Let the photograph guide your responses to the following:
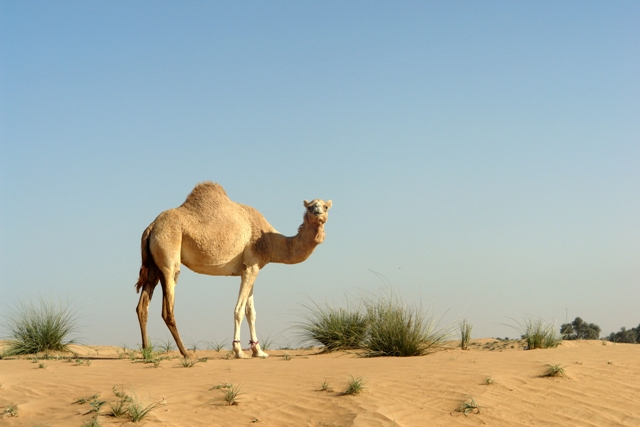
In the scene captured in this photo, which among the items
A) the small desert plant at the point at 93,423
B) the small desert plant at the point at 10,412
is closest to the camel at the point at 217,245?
the small desert plant at the point at 10,412

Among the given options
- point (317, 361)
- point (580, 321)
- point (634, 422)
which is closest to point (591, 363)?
point (634, 422)

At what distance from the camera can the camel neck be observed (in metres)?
13.8

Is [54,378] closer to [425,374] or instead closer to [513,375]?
[425,374]

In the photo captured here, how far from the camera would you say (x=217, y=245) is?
517 inches

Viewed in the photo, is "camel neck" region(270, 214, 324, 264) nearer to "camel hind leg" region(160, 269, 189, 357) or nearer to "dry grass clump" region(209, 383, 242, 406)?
"camel hind leg" region(160, 269, 189, 357)

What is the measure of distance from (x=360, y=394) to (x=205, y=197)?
628cm

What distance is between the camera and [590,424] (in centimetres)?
799

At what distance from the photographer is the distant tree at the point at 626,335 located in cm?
2339

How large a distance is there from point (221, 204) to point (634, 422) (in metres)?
8.22

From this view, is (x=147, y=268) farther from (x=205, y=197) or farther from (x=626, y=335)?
(x=626, y=335)

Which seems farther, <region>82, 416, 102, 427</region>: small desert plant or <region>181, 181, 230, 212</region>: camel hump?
<region>181, 181, 230, 212</region>: camel hump

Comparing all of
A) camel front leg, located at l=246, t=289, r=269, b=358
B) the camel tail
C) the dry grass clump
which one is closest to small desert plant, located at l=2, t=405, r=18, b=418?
the dry grass clump

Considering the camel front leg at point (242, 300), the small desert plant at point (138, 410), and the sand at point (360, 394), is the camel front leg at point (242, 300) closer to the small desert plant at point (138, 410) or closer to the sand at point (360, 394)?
the sand at point (360, 394)

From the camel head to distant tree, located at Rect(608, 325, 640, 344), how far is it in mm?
14028
